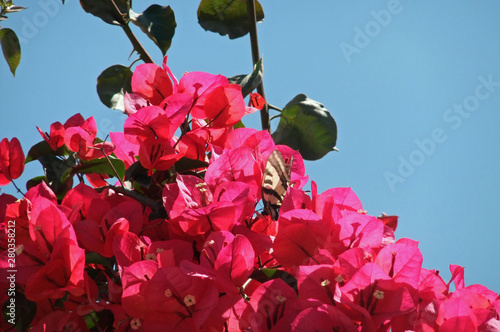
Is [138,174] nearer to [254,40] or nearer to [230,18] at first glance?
[254,40]

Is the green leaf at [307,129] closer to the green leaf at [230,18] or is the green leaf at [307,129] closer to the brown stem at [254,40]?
the brown stem at [254,40]

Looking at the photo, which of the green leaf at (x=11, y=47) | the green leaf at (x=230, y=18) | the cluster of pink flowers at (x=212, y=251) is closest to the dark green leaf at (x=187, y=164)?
the cluster of pink flowers at (x=212, y=251)

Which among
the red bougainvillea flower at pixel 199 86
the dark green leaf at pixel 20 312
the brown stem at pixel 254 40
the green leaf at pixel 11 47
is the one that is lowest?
the dark green leaf at pixel 20 312

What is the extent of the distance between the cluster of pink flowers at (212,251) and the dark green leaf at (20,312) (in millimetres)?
14

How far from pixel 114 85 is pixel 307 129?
13.0 inches

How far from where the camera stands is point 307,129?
875mm

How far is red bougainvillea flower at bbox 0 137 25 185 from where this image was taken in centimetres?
73

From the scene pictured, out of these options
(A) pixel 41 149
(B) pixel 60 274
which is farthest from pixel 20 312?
(A) pixel 41 149

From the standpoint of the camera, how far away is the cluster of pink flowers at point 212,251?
1.48ft

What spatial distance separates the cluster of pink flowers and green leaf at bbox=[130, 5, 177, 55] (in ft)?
0.59

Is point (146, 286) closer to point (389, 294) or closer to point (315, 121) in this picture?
point (389, 294)

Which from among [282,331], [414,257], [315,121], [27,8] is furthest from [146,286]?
[27,8]

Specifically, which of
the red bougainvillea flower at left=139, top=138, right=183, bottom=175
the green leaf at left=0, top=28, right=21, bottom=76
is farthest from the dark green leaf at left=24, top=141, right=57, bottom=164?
the green leaf at left=0, top=28, right=21, bottom=76

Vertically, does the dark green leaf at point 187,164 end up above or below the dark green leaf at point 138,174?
above
